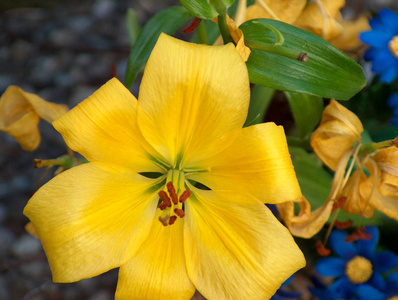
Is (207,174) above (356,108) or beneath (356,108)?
above

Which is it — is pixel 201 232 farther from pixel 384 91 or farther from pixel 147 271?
pixel 384 91

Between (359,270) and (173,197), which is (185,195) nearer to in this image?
(173,197)

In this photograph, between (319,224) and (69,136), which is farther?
(319,224)

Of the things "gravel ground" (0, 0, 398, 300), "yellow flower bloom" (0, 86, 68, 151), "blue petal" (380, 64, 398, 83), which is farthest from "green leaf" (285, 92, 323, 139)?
"gravel ground" (0, 0, 398, 300)

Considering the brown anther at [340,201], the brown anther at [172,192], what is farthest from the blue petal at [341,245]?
the brown anther at [172,192]

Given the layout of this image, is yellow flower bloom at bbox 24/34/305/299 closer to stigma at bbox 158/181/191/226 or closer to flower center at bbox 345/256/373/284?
stigma at bbox 158/181/191/226

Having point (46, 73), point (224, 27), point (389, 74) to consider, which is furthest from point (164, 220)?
point (46, 73)

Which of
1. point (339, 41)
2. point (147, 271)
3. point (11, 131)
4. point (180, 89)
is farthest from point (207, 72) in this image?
point (339, 41)
